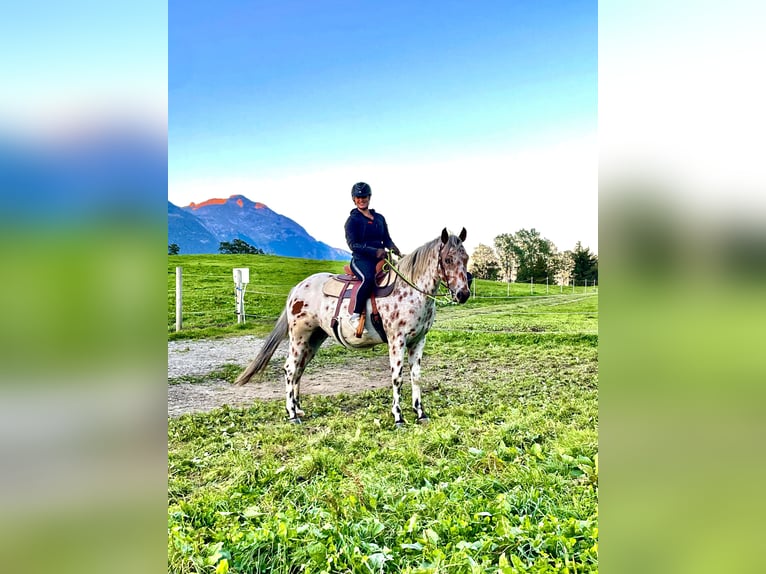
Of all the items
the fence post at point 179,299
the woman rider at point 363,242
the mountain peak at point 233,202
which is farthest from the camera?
the fence post at point 179,299

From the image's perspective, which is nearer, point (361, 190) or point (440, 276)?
point (440, 276)

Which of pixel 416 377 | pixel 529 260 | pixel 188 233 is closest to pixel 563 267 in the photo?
pixel 529 260

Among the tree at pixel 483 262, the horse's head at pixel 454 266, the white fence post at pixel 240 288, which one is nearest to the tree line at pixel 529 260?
the tree at pixel 483 262

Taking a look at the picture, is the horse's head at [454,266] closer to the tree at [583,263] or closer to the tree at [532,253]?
the tree at [532,253]

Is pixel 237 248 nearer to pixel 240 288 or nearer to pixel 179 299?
pixel 240 288
